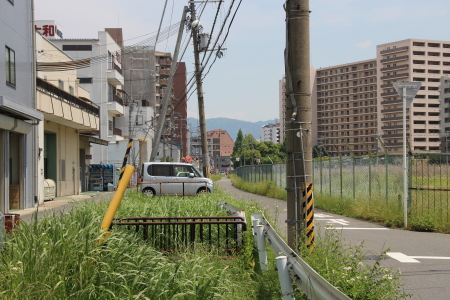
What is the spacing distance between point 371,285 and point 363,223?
1237cm

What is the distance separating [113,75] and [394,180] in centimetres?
4422

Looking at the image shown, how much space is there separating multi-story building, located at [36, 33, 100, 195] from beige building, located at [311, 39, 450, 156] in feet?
198

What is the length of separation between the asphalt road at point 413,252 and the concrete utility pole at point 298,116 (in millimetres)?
376

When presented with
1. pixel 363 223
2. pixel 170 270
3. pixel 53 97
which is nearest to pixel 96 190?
pixel 53 97

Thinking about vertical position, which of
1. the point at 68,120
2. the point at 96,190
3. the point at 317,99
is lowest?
the point at 96,190

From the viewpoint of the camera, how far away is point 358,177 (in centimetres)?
2073

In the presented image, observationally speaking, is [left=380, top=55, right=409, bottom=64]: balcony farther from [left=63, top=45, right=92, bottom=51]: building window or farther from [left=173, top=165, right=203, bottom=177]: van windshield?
[left=173, top=165, right=203, bottom=177]: van windshield

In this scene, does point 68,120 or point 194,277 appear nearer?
point 194,277

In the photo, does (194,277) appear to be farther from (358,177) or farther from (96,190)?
(96,190)

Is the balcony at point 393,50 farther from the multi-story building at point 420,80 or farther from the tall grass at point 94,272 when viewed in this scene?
the tall grass at point 94,272

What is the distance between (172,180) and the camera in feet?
98.5

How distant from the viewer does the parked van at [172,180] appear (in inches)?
1139

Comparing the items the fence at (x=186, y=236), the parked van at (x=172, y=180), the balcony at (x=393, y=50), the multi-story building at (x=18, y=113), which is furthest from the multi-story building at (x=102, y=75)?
the balcony at (x=393, y=50)

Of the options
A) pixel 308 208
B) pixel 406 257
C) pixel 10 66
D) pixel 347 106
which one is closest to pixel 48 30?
pixel 10 66
